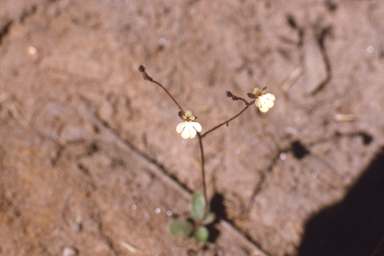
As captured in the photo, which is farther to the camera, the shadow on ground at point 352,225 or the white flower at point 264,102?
the shadow on ground at point 352,225

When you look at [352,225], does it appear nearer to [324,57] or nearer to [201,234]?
[201,234]

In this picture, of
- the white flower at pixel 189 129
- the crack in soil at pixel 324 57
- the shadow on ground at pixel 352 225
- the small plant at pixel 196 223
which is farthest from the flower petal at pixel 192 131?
the crack in soil at pixel 324 57

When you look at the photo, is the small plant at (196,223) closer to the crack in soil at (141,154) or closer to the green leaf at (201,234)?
the green leaf at (201,234)

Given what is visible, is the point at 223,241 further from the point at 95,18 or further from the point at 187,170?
the point at 95,18

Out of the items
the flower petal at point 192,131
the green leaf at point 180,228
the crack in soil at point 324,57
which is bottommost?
the green leaf at point 180,228

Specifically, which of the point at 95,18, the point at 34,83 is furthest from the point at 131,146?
the point at 95,18

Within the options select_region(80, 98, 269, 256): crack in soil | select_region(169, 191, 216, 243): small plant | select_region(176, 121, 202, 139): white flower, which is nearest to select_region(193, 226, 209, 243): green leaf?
select_region(169, 191, 216, 243): small plant

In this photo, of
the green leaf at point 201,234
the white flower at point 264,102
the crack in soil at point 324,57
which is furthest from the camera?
the crack in soil at point 324,57
